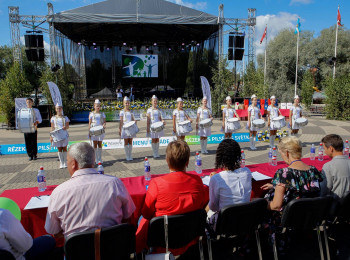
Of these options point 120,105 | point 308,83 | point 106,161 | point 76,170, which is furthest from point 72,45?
point 76,170

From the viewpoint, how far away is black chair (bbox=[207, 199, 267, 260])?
2492 millimetres

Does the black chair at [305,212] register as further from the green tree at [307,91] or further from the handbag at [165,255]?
the green tree at [307,91]

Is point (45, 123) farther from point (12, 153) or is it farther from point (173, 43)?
point (173, 43)

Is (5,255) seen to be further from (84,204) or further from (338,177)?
(338,177)

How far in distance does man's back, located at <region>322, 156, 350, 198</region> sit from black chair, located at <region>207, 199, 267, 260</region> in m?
1.03

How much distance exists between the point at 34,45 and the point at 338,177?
16.9m

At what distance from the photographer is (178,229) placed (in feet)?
7.73

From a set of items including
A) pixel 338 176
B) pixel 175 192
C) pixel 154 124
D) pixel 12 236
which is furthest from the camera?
pixel 154 124

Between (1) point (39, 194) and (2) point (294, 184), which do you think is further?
(1) point (39, 194)

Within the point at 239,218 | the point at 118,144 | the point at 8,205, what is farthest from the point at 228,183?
the point at 118,144

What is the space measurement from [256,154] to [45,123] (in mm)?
13212

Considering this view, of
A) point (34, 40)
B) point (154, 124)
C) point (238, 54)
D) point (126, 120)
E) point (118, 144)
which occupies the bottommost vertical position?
point (118, 144)

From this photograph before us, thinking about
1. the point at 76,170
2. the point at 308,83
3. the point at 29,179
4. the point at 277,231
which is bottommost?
the point at 29,179

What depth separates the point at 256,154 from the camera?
877 centimetres
